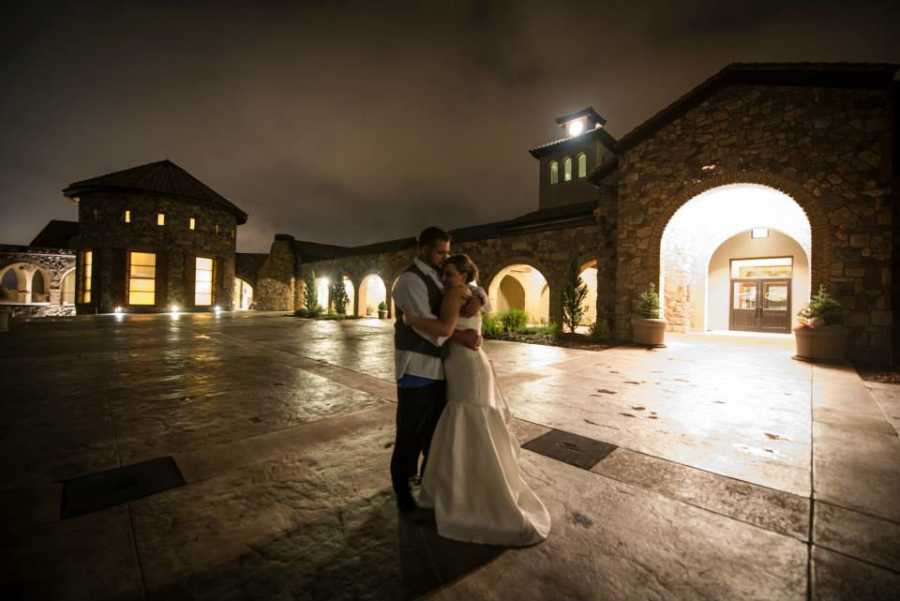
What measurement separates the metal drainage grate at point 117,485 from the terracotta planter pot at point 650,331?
8883 mm

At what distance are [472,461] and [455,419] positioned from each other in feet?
0.71

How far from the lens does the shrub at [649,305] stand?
335 inches

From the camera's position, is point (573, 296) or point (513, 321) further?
point (513, 321)

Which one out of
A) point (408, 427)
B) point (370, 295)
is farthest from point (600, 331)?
point (370, 295)

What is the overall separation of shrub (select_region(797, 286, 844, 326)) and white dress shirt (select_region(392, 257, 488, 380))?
8.30m

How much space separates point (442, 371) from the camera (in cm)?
192

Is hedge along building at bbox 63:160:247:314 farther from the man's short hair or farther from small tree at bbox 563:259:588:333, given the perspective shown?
the man's short hair

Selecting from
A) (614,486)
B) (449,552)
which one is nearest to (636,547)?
(614,486)

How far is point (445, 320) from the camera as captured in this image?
1.75 metres

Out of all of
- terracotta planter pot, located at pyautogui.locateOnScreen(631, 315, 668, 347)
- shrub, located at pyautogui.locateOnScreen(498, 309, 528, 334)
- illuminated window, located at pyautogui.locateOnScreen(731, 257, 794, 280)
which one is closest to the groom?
terracotta planter pot, located at pyautogui.locateOnScreen(631, 315, 668, 347)

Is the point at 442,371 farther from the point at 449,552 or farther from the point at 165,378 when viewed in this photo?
the point at 165,378

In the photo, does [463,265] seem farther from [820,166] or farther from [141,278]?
[141,278]

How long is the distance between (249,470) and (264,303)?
25.0 m

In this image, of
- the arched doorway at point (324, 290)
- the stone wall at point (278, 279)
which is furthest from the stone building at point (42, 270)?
the arched doorway at point (324, 290)
